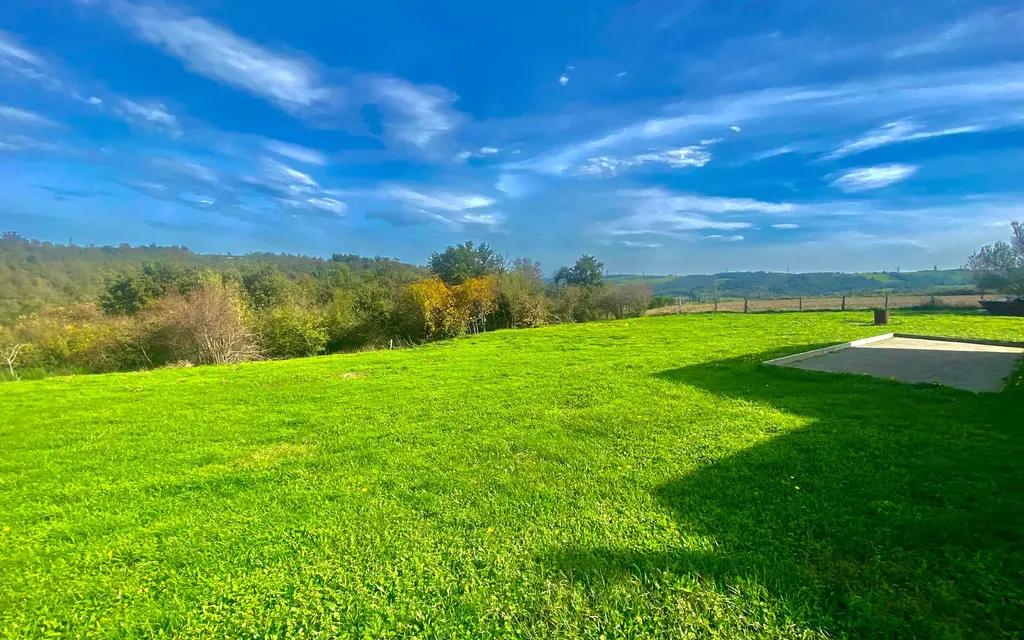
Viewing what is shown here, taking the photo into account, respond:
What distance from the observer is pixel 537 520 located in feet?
10.3

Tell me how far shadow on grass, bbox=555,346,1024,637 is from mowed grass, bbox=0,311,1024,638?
15 millimetres

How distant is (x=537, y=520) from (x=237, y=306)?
64.6 ft

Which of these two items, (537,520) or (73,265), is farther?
(73,265)

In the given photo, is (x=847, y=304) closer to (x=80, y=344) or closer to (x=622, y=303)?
(x=622, y=303)

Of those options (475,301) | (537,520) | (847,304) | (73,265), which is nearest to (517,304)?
(475,301)

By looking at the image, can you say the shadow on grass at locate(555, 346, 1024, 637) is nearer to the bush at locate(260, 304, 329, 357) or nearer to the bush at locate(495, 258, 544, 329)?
the bush at locate(260, 304, 329, 357)

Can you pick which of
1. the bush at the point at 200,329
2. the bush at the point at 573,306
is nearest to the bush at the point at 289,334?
the bush at the point at 200,329

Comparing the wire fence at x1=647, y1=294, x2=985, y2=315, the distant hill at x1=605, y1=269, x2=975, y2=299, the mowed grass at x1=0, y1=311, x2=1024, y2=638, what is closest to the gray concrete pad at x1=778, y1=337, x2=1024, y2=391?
the mowed grass at x1=0, y1=311, x2=1024, y2=638

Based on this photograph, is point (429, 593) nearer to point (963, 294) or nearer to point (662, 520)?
point (662, 520)

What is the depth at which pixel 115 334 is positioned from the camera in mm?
17922

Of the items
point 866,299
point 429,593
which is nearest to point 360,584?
point 429,593

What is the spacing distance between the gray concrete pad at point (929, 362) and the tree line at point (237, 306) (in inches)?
737

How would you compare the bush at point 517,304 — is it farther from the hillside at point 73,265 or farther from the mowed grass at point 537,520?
the mowed grass at point 537,520

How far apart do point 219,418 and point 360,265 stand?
42209mm
